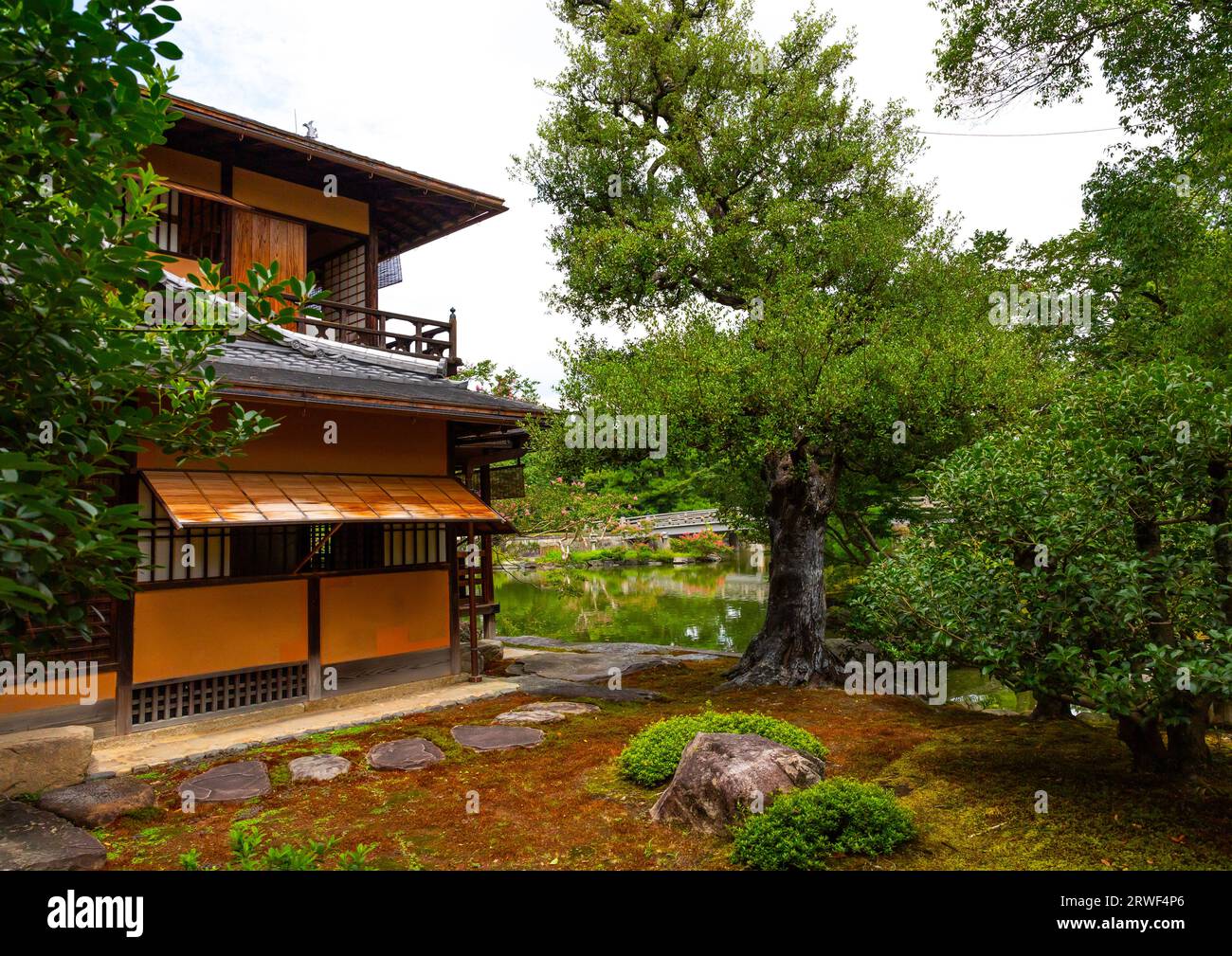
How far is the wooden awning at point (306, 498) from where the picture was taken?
9156mm

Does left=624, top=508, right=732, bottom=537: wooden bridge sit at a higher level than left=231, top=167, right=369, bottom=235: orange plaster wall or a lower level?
lower

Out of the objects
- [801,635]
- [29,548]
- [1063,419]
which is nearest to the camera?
[29,548]

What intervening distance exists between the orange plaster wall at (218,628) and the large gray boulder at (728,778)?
6.41 m

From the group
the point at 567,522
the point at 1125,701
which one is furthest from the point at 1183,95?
the point at 567,522

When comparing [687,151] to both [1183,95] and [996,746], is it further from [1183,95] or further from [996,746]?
[996,746]

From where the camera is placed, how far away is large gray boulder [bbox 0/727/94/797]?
7383 millimetres

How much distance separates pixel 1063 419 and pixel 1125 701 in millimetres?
2387

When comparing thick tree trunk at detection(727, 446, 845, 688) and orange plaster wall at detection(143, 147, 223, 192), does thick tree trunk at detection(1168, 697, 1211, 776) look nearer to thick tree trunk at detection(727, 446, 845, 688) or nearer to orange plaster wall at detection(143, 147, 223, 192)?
thick tree trunk at detection(727, 446, 845, 688)

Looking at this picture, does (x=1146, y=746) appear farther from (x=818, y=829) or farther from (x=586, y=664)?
(x=586, y=664)

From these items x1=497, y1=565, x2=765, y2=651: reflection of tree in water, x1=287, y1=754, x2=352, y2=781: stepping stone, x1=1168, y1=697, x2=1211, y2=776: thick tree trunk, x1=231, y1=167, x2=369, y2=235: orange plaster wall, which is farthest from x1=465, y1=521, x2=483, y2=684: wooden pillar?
x1=1168, y1=697, x2=1211, y2=776: thick tree trunk

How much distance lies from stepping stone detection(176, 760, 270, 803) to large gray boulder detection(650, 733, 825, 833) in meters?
4.13

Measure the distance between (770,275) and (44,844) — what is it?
12.2m

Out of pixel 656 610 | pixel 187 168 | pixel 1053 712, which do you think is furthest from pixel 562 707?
pixel 656 610

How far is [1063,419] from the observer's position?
6.73 m
